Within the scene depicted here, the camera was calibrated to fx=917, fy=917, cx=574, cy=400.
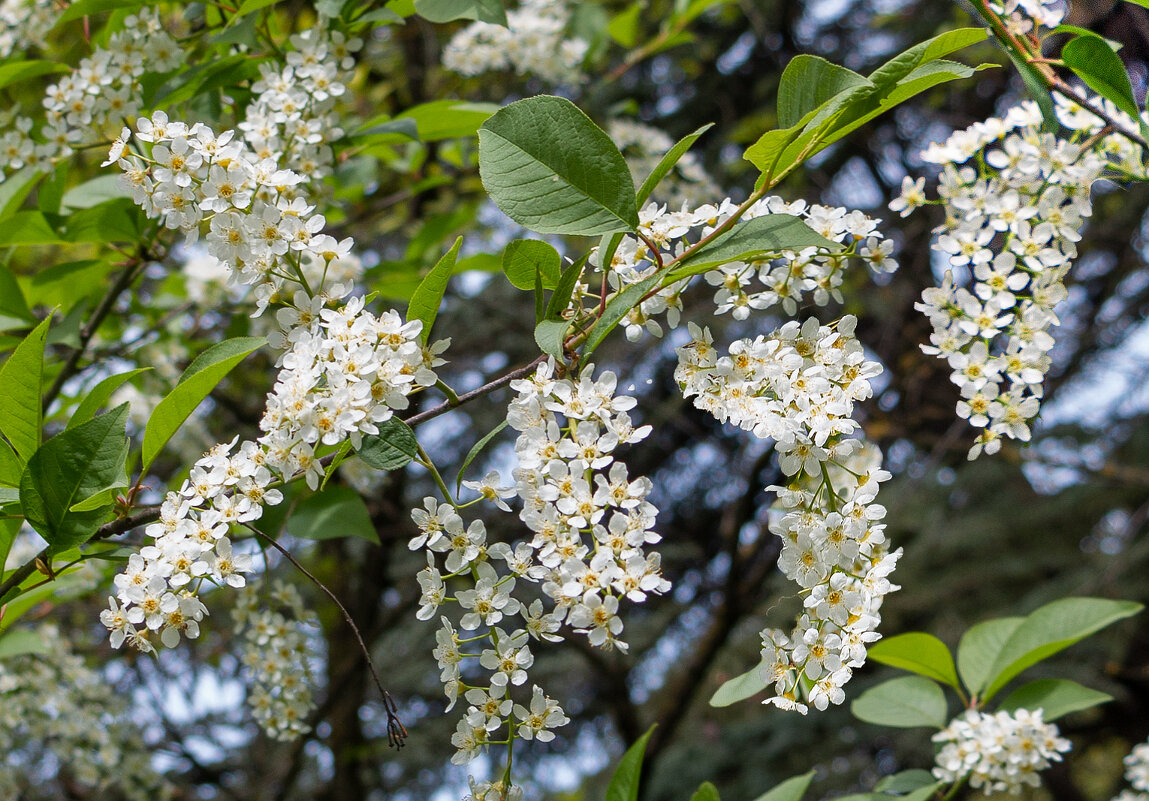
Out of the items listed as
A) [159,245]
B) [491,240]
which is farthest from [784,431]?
[491,240]

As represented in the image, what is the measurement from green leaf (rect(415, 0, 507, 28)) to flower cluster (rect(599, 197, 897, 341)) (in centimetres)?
56

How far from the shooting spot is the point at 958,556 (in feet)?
13.5

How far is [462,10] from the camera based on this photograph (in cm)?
148

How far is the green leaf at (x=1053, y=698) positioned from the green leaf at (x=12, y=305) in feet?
6.41

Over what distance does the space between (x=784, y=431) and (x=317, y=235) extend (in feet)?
2.08

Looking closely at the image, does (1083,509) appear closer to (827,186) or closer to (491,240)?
(827,186)

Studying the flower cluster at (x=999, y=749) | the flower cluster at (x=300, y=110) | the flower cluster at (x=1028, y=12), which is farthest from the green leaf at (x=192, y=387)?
the flower cluster at (x=999, y=749)

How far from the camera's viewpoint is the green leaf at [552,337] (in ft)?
3.12

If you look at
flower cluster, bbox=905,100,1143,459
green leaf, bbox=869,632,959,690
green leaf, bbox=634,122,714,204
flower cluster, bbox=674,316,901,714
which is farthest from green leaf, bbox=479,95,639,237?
green leaf, bbox=869,632,959,690

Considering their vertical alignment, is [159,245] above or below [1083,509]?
above

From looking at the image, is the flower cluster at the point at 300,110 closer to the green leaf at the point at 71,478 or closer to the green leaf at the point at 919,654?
the green leaf at the point at 71,478

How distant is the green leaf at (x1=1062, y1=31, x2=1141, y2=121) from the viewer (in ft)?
3.63

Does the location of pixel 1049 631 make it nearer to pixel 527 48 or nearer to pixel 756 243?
pixel 756 243

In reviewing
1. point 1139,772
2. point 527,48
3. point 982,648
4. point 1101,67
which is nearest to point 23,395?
point 1101,67
